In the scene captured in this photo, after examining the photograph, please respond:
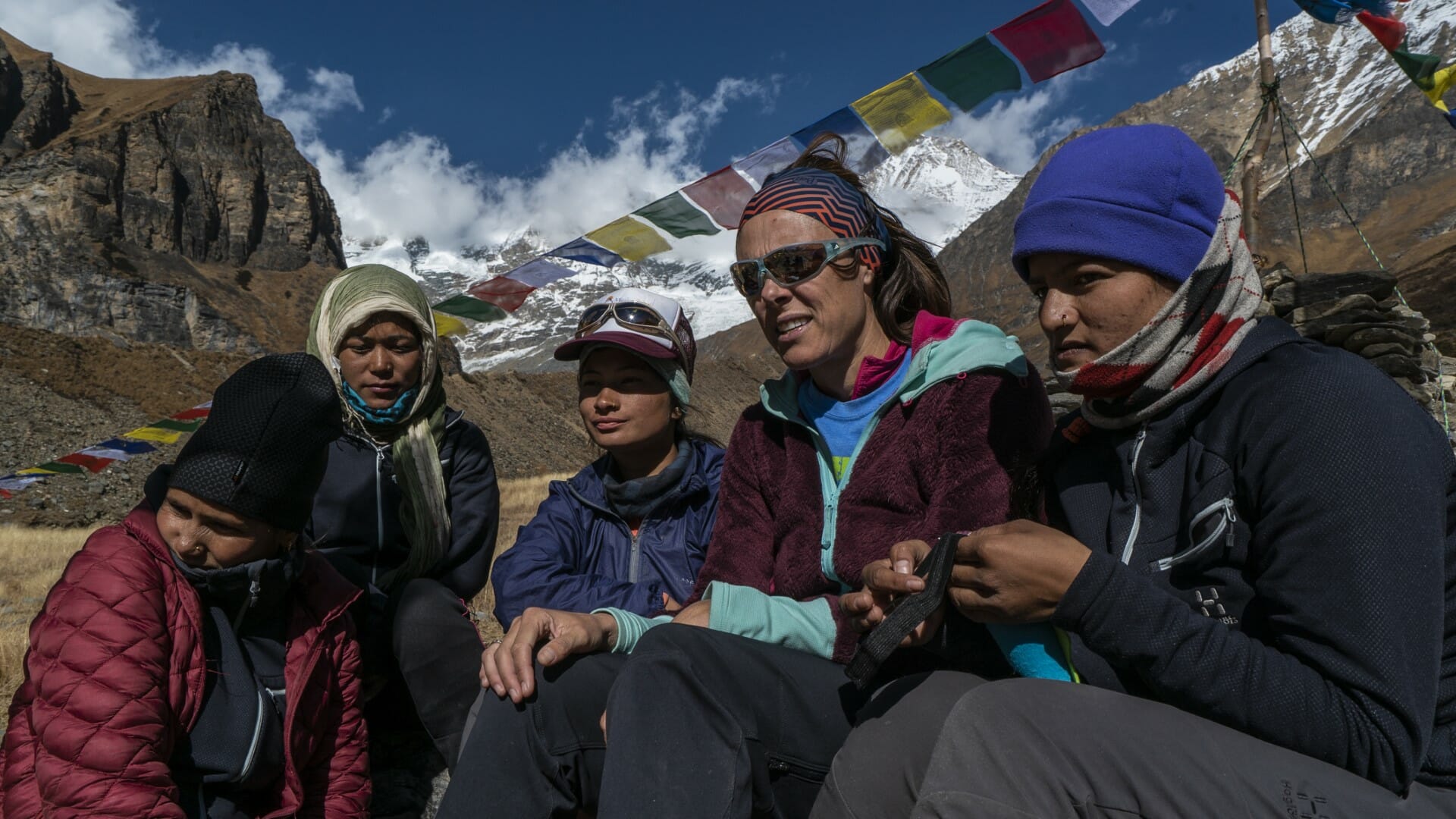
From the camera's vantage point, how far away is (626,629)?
2127mm

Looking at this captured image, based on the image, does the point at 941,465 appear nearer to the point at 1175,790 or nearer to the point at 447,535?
the point at 1175,790

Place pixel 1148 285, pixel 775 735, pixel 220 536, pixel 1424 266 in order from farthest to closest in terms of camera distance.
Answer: pixel 1424 266 → pixel 220 536 → pixel 775 735 → pixel 1148 285

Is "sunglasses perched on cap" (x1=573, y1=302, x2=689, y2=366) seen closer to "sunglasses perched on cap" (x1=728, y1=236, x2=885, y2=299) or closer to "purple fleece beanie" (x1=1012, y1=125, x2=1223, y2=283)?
"sunglasses perched on cap" (x1=728, y1=236, x2=885, y2=299)

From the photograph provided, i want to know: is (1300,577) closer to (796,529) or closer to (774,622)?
(774,622)

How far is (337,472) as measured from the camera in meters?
3.02

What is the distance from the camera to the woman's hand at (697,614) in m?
2.08

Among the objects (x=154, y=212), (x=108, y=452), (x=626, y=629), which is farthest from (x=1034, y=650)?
(x=154, y=212)

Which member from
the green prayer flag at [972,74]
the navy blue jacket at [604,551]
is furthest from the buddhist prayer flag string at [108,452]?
the green prayer flag at [972,74]

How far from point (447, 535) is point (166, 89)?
89.6 meters

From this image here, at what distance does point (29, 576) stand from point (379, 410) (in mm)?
5900

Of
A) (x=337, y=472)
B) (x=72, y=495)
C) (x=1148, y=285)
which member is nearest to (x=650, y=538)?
(x=337, y=472)

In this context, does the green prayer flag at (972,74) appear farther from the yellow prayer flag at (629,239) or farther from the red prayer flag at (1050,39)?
the yellow prayer flag at (629,239)

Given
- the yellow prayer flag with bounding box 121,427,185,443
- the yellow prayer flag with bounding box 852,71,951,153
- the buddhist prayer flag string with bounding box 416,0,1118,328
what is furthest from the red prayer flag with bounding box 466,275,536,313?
the yellow prayer flag with bounding box 852,71,951,153

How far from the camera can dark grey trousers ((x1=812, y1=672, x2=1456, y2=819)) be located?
4.18ft
